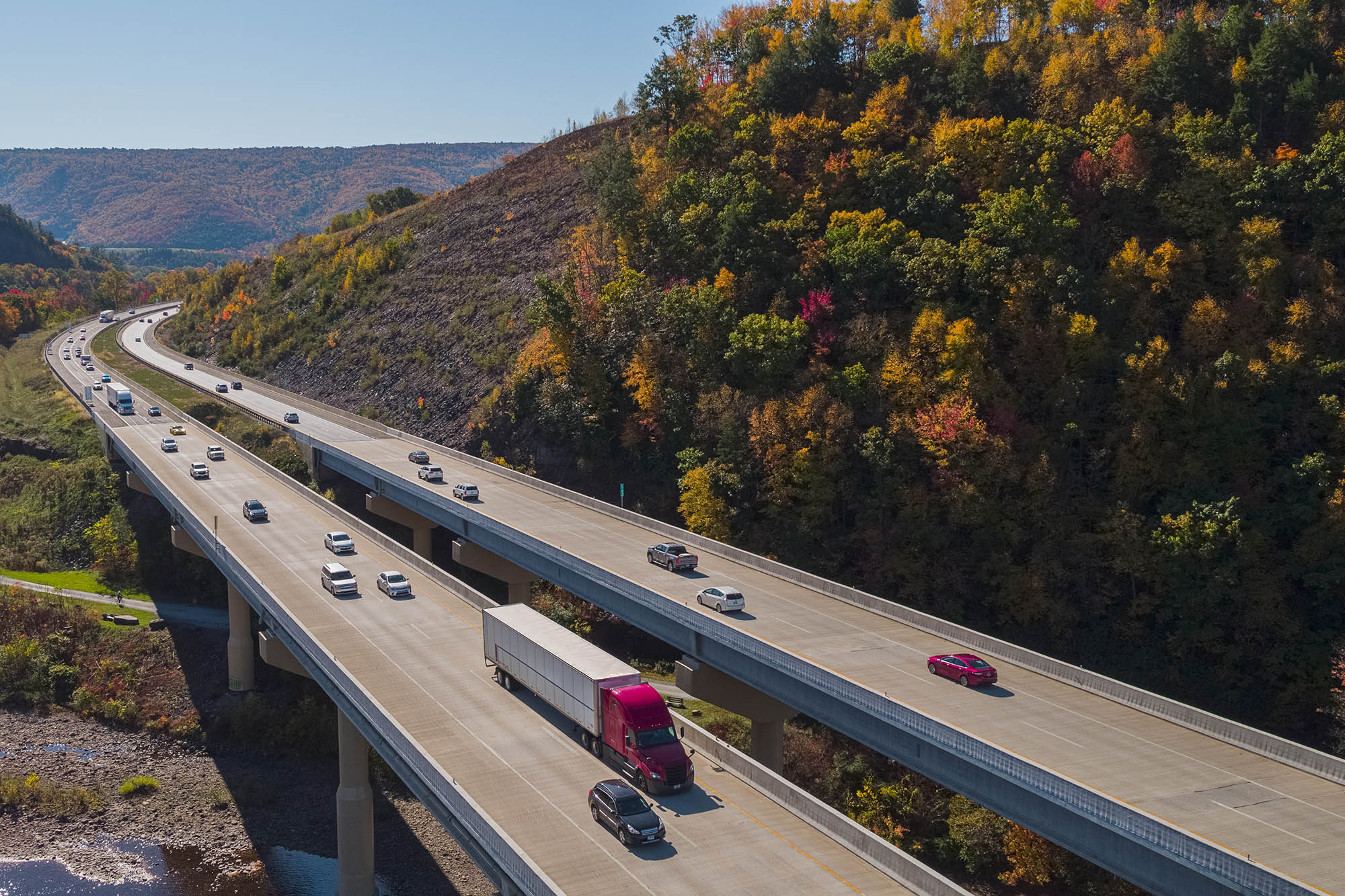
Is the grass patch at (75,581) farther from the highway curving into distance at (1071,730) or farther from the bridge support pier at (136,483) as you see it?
the highway curving into distance at (1071,730)

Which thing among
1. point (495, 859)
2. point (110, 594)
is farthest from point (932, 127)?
point (110, 594)

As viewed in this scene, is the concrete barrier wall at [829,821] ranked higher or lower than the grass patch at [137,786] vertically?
higher

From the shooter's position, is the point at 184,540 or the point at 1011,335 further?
the point at 184,540

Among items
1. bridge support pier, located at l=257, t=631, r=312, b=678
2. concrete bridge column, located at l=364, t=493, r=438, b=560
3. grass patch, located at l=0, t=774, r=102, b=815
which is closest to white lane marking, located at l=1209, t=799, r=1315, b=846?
bridge support pier, located at l=257, t=631, r=312, b=678

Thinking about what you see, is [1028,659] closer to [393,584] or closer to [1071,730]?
[1071,730]

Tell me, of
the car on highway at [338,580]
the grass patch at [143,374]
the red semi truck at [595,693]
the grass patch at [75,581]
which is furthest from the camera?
the grass patch at [143,374]

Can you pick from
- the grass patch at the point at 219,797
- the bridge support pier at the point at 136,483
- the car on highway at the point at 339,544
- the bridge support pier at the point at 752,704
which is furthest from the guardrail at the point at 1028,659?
the bridge support pier at the point at 136,483

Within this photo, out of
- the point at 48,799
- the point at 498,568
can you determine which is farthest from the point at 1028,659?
the point at 48,799

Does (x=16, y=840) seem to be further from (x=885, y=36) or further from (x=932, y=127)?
(x=885, y=36)
